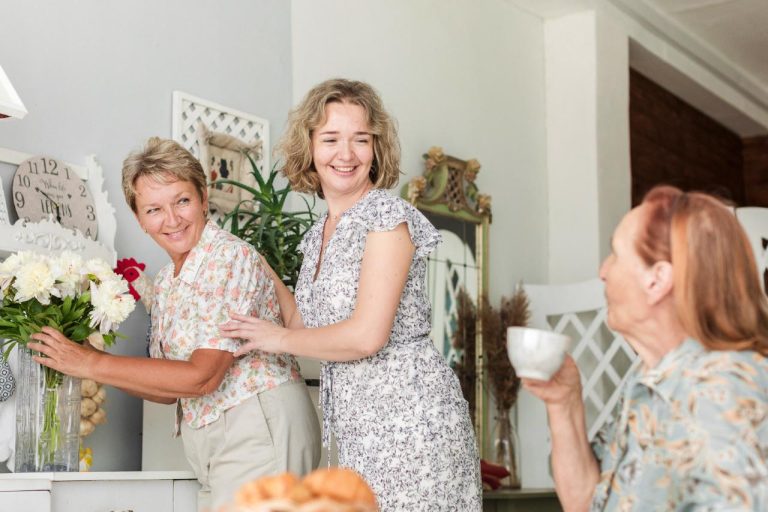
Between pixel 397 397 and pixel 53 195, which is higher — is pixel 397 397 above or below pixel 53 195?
below

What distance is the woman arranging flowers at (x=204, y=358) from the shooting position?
230 centimetres

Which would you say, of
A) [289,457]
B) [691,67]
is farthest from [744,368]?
[691,67]

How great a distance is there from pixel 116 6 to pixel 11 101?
827 mm

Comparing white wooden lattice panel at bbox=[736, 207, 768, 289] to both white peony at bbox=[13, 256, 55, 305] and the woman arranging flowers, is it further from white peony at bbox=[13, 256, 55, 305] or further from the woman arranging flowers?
white peony at bbox=[13, 256, 55, 305]

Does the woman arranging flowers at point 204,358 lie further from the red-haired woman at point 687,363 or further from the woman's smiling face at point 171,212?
the red-haired woman at point 687,363

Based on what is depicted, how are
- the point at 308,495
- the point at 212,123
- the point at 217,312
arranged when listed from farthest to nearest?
the point at 212,123 → the point at 217,312 → the point at 308,495

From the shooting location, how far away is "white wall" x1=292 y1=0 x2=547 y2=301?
3947 mm

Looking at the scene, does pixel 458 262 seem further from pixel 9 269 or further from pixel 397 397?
pixel 9 269

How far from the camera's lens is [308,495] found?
100cm

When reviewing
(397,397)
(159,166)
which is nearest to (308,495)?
(397,397)

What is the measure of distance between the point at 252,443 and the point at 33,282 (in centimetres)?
58

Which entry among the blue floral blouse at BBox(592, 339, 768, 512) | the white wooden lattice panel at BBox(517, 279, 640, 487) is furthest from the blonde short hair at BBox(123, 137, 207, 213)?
the white wooden lattice panel at BBox(517, 279, 640, 487)

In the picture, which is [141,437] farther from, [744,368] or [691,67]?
[691,67]

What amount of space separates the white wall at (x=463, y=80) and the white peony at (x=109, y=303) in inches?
57.0
